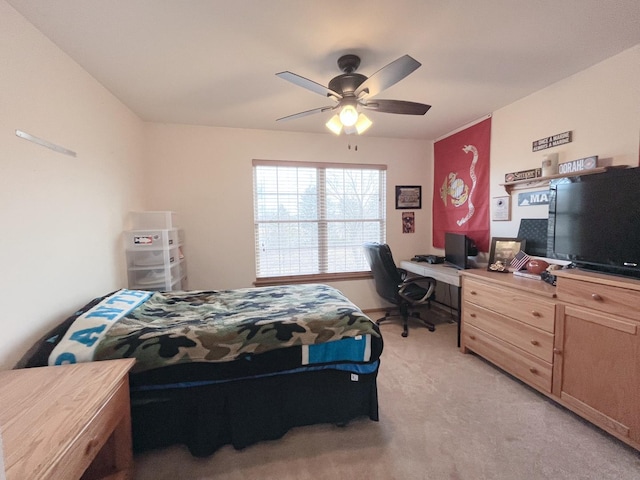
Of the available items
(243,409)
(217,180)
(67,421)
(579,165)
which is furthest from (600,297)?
(217,180)

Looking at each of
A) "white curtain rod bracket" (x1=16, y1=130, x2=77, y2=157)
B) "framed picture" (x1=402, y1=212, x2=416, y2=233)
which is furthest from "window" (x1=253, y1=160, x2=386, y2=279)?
"white curtain rod bracket" (x1=16, y1=130, x2=77, y2=157)

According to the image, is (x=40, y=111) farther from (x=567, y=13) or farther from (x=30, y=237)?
(x=567, y=13)

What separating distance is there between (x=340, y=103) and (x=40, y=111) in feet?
6.13

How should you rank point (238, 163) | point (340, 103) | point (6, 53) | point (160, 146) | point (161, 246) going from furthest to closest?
1. point (238, 163)
2. point (160, 146)
3. point (161, 246)
4. point (340, 103)
5. point (6, 53)

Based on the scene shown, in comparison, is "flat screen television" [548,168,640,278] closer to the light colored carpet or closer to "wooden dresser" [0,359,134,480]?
the light colored carpet

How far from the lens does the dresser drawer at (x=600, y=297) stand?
4.95 ft

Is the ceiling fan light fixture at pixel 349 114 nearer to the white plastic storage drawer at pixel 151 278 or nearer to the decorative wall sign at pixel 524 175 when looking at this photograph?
the decorative wall sign at pixel 524 175

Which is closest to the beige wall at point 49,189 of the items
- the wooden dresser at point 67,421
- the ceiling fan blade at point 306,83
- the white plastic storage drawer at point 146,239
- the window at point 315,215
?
the white plastic storage drawer at point 146,239

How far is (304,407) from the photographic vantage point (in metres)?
1.72

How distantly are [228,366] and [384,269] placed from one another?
202 cm

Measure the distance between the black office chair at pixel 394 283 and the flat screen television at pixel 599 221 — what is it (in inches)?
52.8

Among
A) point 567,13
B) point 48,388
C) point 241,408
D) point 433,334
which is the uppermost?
point 567,13

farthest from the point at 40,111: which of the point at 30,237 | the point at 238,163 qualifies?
the point at 238,163

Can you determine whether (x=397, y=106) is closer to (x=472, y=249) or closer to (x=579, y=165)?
(x=579, y=165)
